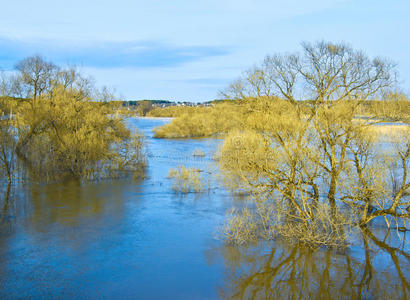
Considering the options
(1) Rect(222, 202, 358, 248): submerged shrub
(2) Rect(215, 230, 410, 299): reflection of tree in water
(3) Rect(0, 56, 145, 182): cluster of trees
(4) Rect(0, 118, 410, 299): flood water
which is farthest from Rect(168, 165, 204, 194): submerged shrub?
(2) Rect(215, 230, 410, 299): reflection of tree in water

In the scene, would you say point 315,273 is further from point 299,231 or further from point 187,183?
point 187,183

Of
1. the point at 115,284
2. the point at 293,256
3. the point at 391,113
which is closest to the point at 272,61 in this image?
the point at 391,113

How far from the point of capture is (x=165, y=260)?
11812mm

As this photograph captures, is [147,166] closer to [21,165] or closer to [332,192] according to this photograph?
[21,165]

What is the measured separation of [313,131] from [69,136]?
14.2 meters

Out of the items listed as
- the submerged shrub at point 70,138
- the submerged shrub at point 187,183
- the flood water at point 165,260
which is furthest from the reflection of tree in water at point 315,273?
the submerged shrub at point 70,138

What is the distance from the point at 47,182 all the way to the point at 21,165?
317 centimetres

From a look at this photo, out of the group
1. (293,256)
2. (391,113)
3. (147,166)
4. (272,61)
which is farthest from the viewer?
(147,166)

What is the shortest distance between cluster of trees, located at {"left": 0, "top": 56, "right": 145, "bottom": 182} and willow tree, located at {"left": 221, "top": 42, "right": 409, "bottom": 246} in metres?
10.4

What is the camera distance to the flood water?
1003 cm

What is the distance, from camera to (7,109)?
22.3m

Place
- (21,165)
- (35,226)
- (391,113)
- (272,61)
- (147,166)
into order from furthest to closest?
(147,166), (21,165), (272,61), (35,226), (391,113)

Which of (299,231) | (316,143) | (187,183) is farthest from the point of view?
(187,183)

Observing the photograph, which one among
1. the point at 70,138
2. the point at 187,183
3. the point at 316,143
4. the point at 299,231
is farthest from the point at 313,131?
the point at 70,138
